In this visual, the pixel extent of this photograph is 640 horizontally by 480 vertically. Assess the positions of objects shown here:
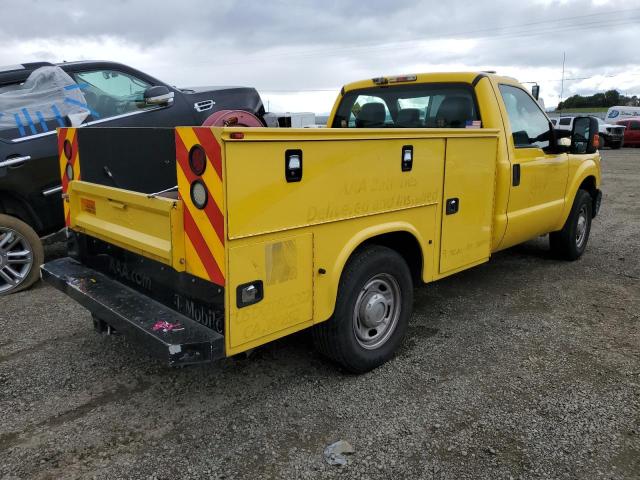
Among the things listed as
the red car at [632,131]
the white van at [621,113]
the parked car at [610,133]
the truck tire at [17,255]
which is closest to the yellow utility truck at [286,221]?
→ the truck tire at [17,255]

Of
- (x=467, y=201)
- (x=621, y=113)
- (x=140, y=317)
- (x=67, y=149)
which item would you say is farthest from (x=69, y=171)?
(x=621, y=113)

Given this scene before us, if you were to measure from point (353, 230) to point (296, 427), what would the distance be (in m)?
1.14

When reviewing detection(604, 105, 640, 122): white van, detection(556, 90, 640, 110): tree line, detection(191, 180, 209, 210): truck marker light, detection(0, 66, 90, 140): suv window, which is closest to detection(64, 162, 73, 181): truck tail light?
detection(191, 180, 209, 210): truck marker light

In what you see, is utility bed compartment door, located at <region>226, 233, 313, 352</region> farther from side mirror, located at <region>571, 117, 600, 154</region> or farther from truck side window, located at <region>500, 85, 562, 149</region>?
side mirror, located at <region>571, 117, 600, 154</region>

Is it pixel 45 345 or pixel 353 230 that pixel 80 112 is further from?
pixel 353 230

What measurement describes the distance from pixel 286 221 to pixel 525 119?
10.2ft

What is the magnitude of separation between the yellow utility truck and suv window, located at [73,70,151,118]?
Answer: 8.20 ft

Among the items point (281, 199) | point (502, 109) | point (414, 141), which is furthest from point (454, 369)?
point (502, 109)

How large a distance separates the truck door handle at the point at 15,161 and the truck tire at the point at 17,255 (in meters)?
0.49

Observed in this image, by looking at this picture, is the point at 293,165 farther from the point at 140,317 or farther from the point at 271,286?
the point at 140,317

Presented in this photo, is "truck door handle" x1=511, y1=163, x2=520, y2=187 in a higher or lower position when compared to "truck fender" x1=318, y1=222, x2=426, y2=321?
higher

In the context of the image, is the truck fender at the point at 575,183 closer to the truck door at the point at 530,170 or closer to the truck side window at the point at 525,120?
the truck door at the point at 530,170

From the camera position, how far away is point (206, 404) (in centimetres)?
316

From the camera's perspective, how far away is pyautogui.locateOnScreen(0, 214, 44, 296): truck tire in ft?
16.5
